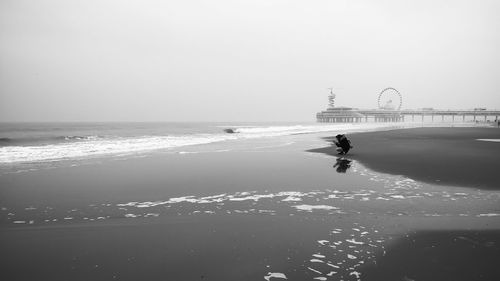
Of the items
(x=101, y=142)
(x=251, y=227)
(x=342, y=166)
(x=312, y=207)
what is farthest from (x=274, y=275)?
(x=101, y=142)

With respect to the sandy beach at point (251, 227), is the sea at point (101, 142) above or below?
above

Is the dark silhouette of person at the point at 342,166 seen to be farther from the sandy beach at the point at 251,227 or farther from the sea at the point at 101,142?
the sea at the point at 101,142

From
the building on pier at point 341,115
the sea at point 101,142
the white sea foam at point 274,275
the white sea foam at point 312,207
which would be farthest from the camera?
the building on pier at point 341,115

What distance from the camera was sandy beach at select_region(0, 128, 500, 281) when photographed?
4.06m

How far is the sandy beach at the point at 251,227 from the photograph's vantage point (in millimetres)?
4062

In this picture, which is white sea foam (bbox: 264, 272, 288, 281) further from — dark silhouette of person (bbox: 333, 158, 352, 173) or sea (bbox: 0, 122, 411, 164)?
sea (bbox: 0, 122, 411, 164)

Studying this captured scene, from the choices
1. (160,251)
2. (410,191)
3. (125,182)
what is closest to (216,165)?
(125,182)

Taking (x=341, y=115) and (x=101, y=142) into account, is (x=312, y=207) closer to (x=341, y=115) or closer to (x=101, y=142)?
(x=101, y=142)

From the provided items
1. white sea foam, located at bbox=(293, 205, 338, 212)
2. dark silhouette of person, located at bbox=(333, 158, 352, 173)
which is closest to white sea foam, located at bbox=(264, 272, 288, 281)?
white sea foam, located at bbox=(293, 205, 338, 212)

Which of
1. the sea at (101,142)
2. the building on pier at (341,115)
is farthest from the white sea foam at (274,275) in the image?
the building on pier at (341,115)

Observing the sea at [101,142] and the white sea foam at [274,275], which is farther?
the sea at [101,142]

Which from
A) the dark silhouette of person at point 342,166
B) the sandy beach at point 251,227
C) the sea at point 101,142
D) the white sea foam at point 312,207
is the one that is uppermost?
the sea at point 101,142

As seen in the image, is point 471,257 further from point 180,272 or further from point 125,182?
point 125,182

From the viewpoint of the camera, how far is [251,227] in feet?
19.0
